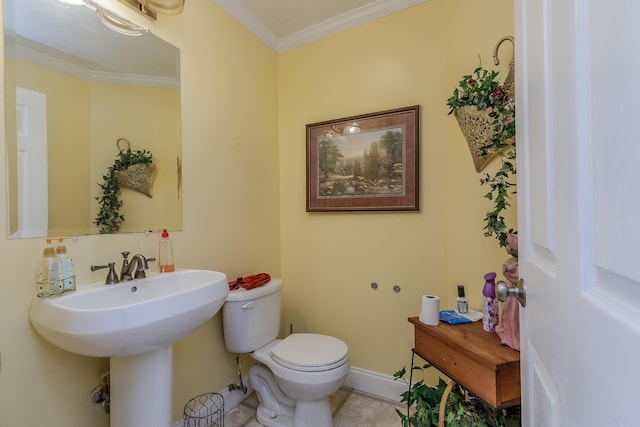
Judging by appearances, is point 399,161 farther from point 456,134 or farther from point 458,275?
point 458,275

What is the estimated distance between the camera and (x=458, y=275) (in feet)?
5.30

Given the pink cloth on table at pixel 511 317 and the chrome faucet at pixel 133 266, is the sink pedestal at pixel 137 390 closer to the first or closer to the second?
the chrome faucet at pixel 133 266

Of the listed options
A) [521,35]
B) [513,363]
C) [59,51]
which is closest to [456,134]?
[521,35]

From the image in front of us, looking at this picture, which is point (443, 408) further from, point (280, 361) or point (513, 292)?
point (280, 361)

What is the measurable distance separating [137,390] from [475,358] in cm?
123

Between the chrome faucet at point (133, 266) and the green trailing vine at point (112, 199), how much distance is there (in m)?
0.15

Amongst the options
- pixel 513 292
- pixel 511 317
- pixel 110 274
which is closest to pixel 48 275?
pixel 110 274

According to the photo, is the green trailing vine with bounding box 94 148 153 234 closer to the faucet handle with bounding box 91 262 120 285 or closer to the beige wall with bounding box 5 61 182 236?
the beige wall with bounding box 5 61 182 236

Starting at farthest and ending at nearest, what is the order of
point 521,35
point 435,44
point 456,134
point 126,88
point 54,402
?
point 435,44 → point 456,134 → point 126,88 → point 54,402 → point 521,35

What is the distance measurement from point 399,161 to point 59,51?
1693mm

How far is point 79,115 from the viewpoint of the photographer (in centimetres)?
118

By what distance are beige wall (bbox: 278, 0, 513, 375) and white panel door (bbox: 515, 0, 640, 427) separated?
36.9 inches

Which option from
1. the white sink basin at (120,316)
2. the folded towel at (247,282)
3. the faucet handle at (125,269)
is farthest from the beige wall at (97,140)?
the folded towel at (247,282)

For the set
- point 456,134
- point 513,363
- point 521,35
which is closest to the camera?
point 521,35
